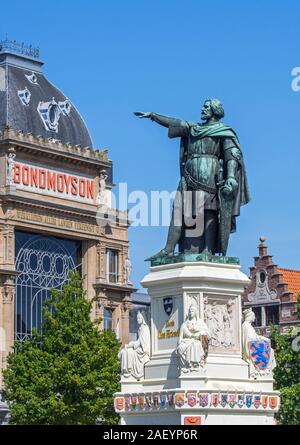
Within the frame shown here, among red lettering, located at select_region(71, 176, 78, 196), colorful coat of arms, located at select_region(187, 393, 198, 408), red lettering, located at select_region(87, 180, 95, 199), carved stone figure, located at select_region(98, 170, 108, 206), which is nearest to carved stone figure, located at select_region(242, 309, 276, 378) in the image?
colorful coat of arms, located at select_region(187, 393, 198, 408)

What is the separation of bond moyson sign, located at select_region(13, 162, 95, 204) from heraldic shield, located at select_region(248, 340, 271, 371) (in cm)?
6840

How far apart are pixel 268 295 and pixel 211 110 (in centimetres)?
6275

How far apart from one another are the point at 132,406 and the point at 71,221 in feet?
237

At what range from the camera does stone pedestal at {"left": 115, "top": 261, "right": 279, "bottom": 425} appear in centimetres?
3039

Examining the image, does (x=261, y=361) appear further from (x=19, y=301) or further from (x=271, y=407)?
(x=19, y=301)

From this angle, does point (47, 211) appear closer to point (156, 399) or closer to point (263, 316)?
point (263, 316)

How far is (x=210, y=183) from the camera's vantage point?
106 ft

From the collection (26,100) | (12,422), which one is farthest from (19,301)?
(12,422)

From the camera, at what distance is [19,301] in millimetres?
97938

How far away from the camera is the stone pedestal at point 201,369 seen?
99.7 feet

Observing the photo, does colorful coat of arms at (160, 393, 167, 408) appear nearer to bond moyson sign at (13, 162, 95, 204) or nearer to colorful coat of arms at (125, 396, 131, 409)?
colorful coat of arms at (125, 396, 131, 409)

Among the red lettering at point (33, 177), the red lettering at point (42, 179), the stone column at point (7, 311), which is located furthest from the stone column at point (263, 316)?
the red lettering at point (33, 177)

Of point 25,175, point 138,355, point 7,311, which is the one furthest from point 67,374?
point 138,355

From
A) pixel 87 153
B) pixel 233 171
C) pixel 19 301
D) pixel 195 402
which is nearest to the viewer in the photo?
pixel 195 402
